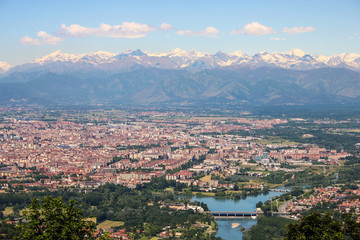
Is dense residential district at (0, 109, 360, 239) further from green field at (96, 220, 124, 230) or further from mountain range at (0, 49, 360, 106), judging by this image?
mountain range at (0, 49, 360, 106)

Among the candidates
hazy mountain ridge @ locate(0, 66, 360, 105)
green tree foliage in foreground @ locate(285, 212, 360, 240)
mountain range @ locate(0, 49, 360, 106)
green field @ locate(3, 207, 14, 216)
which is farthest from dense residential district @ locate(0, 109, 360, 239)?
hazy mountain ridge @ locate(0, 66, 360, 105)

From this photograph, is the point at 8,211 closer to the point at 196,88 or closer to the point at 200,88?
the point at 196,88

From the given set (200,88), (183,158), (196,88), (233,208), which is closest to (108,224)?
(233,208)

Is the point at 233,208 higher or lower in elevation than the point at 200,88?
lower

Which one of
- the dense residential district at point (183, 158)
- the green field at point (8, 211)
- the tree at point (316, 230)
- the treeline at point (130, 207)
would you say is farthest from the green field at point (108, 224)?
the tree at point (316, 230)

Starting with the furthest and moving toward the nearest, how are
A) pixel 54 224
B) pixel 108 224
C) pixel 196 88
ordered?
1. pixel 196 88
2. pixel 108 224
3. pixel 54 224

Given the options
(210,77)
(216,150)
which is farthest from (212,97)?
(216,150)
